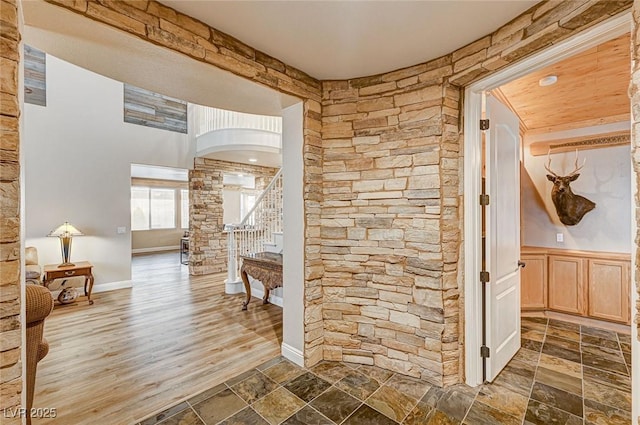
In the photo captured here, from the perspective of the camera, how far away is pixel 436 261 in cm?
216

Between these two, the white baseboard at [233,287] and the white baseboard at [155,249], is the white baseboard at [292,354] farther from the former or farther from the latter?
the white baseboard at [155,249]

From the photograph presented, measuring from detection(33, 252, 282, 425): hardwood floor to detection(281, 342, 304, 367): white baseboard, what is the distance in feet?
0.48

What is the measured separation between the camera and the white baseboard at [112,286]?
4.91m

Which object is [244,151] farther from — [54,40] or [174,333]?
[54,40]

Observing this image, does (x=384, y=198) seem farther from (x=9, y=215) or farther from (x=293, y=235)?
(x=9, y=215)

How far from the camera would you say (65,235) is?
4359 mm

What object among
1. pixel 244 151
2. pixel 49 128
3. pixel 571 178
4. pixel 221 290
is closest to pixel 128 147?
pixel 49 128

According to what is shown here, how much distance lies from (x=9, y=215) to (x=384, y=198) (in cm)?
223

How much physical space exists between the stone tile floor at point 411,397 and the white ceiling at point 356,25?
100 inches

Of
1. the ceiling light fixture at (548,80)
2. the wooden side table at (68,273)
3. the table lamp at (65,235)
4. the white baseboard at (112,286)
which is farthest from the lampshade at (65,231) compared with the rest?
the ceiling light fixture at (548,80)

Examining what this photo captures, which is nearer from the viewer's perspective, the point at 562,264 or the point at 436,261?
the point at 436,261

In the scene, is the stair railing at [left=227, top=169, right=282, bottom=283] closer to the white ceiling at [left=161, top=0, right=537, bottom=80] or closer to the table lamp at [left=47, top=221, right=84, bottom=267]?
the table lamp at [left=47, top=221, right=84, bottom=267]

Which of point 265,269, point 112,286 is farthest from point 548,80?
point 112,286

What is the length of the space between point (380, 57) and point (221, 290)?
4.46m
